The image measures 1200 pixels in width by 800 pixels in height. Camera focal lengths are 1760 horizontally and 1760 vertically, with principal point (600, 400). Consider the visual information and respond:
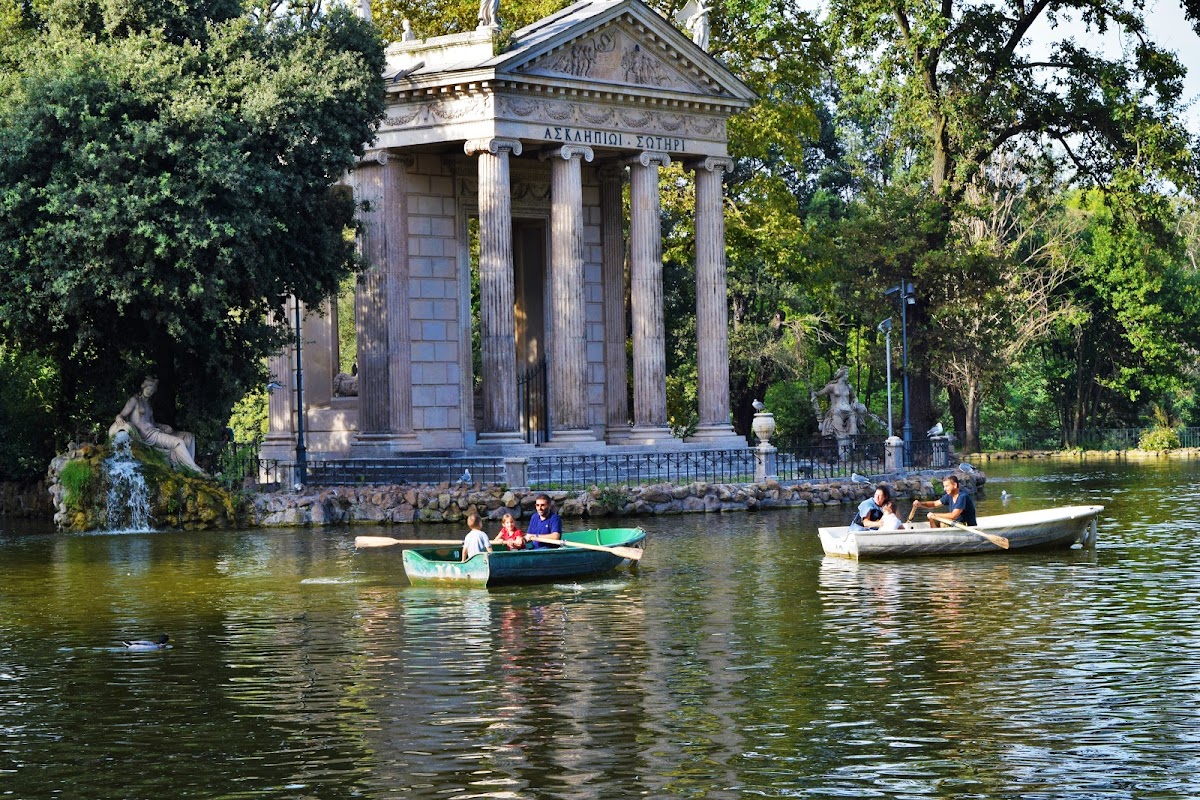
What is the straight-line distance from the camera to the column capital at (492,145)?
147ft

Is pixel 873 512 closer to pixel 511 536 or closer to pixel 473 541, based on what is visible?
pixel 511 536

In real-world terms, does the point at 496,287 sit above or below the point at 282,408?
above

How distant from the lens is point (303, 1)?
57.6 metres

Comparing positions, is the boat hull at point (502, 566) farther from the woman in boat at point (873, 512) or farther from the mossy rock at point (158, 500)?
the mossy rock at point (158, 500)

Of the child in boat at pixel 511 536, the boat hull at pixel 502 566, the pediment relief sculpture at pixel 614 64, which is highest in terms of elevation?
the pediment relief sculpture at pixel 614 64

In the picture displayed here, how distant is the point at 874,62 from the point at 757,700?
38584mm

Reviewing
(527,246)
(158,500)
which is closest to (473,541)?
(158,500)

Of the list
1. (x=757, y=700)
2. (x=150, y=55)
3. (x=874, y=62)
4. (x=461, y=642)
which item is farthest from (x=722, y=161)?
(x=757, y=700)

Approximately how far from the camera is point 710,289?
164 ft

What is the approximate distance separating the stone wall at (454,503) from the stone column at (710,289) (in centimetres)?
830

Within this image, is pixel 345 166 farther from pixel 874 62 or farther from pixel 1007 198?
pixel 1007 198

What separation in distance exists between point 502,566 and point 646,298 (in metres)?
23.2

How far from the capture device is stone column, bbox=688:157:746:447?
4991 cm

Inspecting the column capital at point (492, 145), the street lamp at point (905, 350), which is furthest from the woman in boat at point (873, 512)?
the street lamp at point (905, 350)
